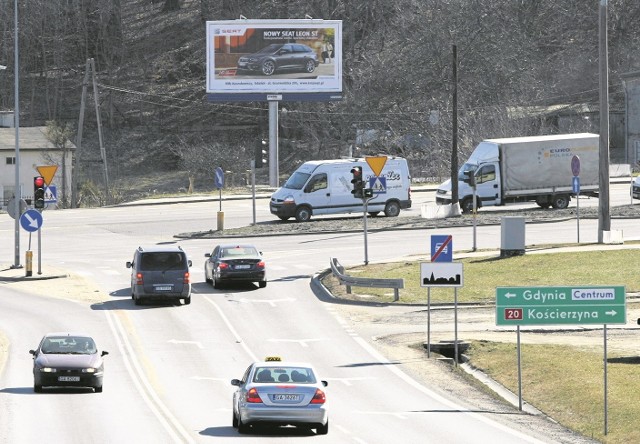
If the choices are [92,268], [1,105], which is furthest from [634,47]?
[92,268]

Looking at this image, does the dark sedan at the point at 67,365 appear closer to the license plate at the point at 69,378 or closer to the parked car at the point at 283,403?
the license plate at the point at 69,378

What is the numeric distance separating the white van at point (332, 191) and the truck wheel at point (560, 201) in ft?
23.3

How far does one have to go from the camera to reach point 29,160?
88812 mm

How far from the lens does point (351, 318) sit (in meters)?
40.3

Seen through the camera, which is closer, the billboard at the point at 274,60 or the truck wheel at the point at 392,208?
the truck wheel at the point at 392,208

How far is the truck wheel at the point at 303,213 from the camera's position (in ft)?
203

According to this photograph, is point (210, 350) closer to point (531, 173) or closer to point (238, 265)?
point (238, 265)

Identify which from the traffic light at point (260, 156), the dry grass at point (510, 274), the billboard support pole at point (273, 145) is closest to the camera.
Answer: the dry grass at point (510, 274)

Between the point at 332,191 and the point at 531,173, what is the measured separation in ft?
31.1

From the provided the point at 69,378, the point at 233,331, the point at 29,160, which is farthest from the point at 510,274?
the point at 29,160

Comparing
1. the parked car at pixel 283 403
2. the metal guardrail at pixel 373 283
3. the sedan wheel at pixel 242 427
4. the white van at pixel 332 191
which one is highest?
the white van at pixel 332 191

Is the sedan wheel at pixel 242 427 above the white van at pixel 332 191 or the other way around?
the other way around

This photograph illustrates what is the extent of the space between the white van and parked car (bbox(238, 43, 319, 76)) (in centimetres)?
2060

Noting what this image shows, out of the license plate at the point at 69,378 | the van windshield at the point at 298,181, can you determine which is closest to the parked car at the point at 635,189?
the van windshield at the point at 298,181
